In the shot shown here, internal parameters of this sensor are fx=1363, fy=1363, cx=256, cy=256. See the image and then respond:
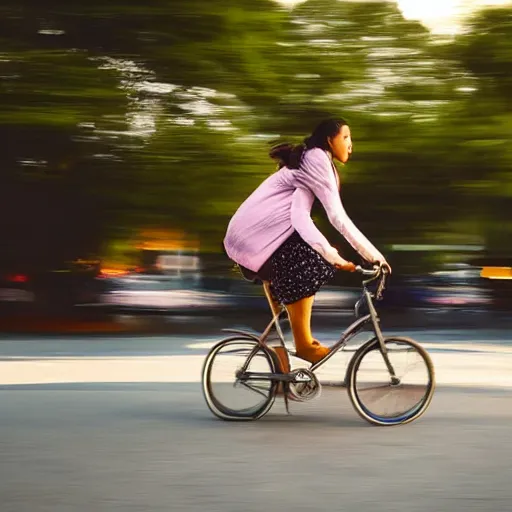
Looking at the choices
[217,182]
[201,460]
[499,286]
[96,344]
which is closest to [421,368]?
[201,460]

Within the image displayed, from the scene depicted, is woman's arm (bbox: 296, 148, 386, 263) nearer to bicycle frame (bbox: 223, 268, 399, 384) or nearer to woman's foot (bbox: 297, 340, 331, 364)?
bicycle frame (bbox: 223, 268, 399, 384)

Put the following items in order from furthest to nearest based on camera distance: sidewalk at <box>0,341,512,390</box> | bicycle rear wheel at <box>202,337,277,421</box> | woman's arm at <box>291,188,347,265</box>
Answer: sidewalk at <box>0,341,512,390</box> < bicycle rear wheel at <box>202,337,277,421</box> < woman's arm at <box>291,188,347,265</box>

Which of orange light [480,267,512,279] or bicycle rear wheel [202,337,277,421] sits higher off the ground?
bicycle rear wheel [202,337,277,421]

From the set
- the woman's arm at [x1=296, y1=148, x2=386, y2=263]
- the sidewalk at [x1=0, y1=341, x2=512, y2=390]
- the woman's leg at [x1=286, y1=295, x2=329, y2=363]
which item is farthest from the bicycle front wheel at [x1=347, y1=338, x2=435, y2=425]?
the sidewalk at [x1=0, y1=341, x2=512, y2=390]

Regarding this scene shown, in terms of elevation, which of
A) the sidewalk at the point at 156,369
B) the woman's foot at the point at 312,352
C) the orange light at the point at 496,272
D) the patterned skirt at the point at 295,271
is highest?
the patterned skirt at the point at 295,271

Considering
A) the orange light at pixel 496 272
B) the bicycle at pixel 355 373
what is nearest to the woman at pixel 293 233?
the bicycle at pixel 355 373

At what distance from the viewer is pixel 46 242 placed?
71.5 feet

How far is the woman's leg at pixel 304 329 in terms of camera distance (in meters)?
8.65

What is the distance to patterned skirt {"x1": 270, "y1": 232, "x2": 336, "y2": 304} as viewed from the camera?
8.62m

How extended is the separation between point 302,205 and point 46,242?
45.0ft

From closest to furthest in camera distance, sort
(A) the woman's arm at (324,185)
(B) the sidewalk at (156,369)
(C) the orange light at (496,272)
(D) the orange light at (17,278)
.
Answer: (A) the woman's arm at (324,185) < (B) the sidewalk at (156,369) < (D) the orange light at (17,278) < (C) the orange light at (496,272)

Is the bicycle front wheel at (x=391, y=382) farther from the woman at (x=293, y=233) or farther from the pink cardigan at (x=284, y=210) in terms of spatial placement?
the pink cardigan at (x=284, y=210)

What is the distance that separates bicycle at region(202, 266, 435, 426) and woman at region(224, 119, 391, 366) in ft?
0.50

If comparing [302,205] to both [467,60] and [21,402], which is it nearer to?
[21,402]
